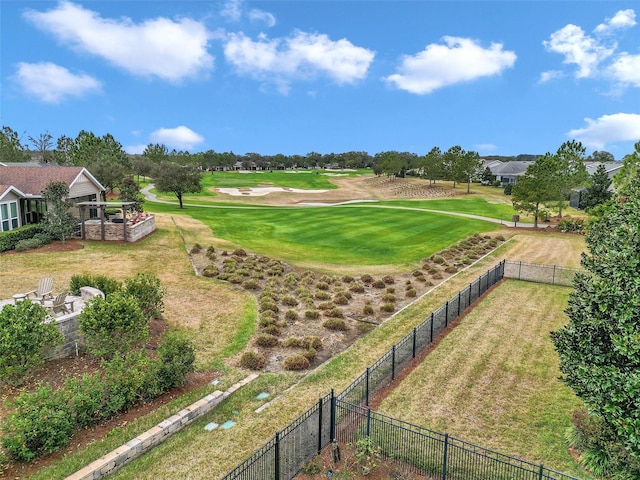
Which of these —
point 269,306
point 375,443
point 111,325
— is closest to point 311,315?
point 269,306

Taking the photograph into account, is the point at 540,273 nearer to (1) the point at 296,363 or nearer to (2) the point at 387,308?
(2) the point at 387,308

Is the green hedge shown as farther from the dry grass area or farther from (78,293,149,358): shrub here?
(78,293,149,358): shrub

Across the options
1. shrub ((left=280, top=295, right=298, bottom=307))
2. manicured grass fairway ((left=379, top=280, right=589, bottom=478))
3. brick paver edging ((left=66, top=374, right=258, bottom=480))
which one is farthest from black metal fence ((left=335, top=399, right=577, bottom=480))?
shrub ((left=280, top=295, right=298, bottom=307))

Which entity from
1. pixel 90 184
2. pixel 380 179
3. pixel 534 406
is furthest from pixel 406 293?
pixel 380 179

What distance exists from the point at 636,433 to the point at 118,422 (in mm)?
12118

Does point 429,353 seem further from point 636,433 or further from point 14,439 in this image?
point 14,439

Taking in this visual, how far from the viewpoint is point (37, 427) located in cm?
1028

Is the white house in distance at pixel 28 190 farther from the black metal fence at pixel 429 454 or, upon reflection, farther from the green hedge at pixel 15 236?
the black metal fence at pixel 429 454

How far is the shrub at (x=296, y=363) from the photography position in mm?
15586

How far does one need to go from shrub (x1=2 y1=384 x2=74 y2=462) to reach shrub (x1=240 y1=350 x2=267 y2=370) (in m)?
5.89

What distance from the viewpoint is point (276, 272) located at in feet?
96.0

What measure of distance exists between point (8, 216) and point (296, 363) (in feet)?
104

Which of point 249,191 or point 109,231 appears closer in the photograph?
point 109,231

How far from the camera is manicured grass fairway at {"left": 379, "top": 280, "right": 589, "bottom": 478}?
11383 mm
